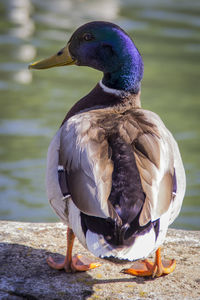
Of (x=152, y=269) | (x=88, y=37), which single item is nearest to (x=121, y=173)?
(x=152, y=269)

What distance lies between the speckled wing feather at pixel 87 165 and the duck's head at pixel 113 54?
0.52 m

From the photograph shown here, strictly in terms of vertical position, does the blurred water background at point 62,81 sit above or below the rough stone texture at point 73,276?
below

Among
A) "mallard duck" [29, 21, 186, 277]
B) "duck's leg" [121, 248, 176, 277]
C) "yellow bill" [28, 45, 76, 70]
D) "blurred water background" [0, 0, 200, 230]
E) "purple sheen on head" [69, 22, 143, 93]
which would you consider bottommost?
"blurred water background" [0, 0, 200, 230]

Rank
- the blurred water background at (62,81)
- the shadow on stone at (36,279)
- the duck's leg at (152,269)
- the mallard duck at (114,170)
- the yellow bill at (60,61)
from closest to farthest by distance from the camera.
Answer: the mallard duck at (114,170) < the shadow on stone at (36,279) < the duck's leg at (152,269) < the yellow bill at (60,61) < the blurred water background at (62,81)

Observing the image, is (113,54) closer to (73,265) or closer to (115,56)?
(115,56)

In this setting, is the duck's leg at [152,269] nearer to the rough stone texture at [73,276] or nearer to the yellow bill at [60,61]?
the rough stone texture at [73,276]

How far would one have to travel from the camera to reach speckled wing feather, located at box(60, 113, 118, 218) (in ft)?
11.2

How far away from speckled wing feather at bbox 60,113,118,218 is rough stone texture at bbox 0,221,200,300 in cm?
33

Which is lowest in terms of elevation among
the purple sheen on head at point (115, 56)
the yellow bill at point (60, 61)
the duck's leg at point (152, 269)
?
the duck's leg at point (152, 269)

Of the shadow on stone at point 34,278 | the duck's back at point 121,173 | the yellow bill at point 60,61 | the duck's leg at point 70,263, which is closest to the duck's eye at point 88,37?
the yellow bill at point 60,61

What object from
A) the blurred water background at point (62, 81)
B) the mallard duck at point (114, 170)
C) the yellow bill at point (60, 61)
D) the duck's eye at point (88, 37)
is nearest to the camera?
the mallard duck at point (114, 170)

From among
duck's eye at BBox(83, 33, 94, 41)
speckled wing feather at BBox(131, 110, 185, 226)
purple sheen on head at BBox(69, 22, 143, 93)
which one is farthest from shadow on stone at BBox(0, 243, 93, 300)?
duck's eye at BBox(83, 33, 94, 41)

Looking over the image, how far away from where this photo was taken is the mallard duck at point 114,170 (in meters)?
3.36

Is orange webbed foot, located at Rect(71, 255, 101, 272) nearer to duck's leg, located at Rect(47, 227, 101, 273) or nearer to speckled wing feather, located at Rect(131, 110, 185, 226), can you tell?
duck's leg, located at Rect(47, 227, 101, 273)
